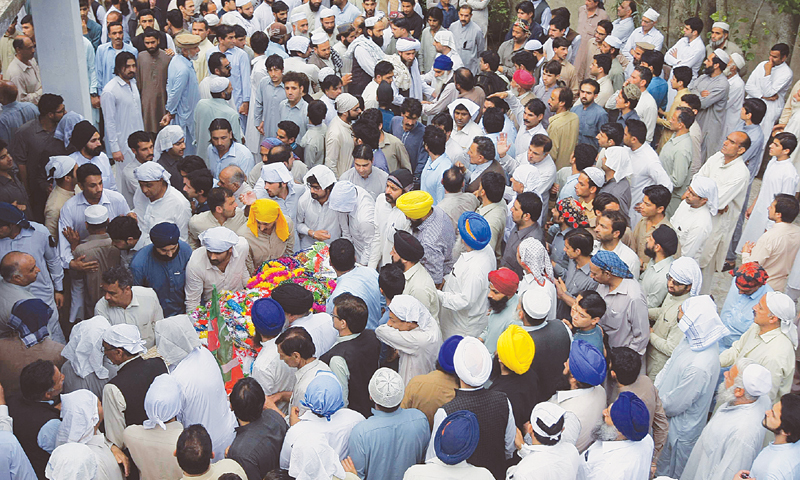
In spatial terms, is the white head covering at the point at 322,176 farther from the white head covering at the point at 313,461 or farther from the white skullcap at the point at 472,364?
the white head covering at the point at 313,461

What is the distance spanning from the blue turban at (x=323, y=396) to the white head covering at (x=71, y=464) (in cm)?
111

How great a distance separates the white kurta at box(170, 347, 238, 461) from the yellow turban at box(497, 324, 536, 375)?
67.1 inches

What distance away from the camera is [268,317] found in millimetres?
4406

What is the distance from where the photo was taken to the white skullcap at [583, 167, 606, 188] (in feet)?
20.5

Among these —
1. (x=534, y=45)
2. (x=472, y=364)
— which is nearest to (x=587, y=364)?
(x=472, y=364)

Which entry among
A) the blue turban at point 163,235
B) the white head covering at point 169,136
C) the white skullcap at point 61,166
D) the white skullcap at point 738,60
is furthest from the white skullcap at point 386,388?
the white skullcap at point 738,60

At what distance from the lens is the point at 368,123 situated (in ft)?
22.3

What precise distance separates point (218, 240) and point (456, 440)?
8.51ft

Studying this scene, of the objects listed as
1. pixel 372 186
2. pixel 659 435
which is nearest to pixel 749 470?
pixel 659 435

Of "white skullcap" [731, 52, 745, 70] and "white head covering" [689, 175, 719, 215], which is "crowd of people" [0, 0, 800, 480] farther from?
"white skullcap" [731, 52, 745, 70]

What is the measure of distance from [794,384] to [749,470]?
5.59 ft

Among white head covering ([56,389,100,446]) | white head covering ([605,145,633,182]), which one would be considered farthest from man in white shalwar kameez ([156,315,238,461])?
white head covering ([605,145,633,182])

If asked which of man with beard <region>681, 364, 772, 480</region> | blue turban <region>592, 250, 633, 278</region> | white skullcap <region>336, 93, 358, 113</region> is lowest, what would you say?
man with beard <region>681, 364, 772, 480</region>

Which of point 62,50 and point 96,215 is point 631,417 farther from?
point 62,50
